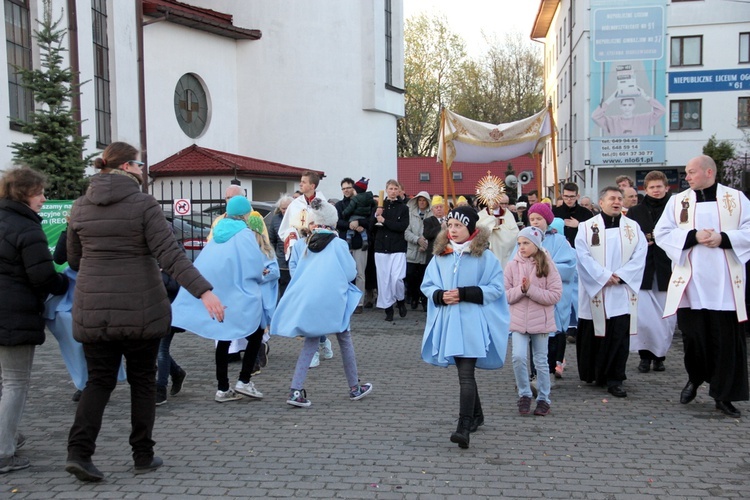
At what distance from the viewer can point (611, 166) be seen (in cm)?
3797

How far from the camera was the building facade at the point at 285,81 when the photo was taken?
2780cm

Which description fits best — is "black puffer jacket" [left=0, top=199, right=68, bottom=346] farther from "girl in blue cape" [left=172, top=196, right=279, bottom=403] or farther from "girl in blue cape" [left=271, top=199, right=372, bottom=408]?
"girl in blue cape" [left=271, top=199, right=372, bottom=408]

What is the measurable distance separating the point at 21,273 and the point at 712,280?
17.6 feet

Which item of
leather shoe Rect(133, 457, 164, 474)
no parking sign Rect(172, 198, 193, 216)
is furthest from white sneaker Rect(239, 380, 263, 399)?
no parking sign Rect(172, 198, 193, 216)

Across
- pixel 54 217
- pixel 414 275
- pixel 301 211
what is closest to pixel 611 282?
pixel 301 211

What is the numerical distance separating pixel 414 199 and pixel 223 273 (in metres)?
6.93

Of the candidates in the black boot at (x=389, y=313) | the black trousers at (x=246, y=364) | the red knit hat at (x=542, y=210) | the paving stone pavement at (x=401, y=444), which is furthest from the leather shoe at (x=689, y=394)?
the black boot at (x=389, y=313)

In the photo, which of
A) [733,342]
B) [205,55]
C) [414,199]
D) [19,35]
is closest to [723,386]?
[733,342]

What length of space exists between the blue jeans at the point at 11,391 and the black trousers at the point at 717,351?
5276 mm

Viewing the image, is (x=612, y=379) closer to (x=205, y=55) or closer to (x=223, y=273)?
(x=223, y=273)

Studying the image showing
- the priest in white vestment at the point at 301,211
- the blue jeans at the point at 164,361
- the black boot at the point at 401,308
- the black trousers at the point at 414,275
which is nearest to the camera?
the blue jeans at the point at 164,361

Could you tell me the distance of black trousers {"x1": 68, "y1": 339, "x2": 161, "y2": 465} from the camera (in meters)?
4.82

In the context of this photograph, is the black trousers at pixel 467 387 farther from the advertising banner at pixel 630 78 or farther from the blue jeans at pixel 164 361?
the advertising banner at pixel 630 78

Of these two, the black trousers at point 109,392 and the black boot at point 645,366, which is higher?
→ the black trousers at point 109,392
